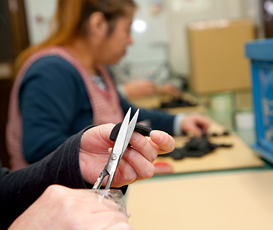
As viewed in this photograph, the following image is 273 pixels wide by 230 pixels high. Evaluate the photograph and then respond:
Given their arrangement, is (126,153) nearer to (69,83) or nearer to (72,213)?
(72,213)

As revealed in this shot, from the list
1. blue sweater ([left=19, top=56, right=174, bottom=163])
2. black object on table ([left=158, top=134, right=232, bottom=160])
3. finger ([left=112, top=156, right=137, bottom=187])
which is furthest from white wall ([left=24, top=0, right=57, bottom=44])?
finger ([left=112, top=156, right=137, bottom=187])

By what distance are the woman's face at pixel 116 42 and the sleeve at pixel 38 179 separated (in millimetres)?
638

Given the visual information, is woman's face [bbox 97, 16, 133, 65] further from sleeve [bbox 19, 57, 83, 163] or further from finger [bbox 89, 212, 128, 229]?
finger [bbox 89, 212, 128, 229]

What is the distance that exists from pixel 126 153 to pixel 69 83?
55 centimetres

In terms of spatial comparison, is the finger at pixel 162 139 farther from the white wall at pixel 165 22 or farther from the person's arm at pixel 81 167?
the white wall at pixel 165 22

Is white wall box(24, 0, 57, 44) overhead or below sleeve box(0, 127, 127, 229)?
overhead

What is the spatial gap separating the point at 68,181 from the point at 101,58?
715 mm

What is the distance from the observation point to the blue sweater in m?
0.83

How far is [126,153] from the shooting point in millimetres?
435

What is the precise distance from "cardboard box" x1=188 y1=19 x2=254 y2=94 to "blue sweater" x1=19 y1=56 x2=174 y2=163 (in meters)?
1.16

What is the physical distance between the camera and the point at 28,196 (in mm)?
531

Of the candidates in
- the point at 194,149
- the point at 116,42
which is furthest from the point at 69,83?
the point at 194,149

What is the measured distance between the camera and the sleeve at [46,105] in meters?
0.83

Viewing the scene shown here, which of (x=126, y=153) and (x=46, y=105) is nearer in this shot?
(x=126, y=153)
